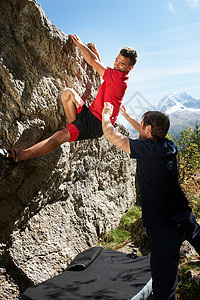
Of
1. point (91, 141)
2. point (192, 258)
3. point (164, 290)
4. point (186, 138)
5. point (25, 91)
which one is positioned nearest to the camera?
point (164, 290)

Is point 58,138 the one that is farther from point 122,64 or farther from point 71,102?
point 122,64

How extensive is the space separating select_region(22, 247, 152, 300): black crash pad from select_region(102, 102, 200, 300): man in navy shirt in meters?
0.96

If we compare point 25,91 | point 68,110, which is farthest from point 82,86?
point 25,91

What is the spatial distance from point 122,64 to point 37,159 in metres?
1.86

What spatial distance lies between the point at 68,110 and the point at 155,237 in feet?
7.01

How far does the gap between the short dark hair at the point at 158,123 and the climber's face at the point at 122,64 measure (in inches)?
49.1

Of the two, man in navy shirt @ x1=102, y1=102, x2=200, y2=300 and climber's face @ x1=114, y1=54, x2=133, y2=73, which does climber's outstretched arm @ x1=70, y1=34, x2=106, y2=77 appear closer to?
climber's face @ x1=114, y1=54, x2=133, y2=73

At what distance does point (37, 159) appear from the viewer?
359 centimetres

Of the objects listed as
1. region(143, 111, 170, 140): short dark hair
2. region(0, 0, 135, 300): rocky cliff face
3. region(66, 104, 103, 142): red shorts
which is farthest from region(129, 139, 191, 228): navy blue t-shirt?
region(0, 0, 135, 300): rocky cliff face

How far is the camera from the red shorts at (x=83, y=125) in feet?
11.1

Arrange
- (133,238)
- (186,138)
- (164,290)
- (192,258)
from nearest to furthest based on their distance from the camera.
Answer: (164,290), (192,258), (133,238), (186,138)

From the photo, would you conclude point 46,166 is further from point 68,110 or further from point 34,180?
point 68,110

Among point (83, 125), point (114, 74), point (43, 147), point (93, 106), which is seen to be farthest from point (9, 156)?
point (114, 74)

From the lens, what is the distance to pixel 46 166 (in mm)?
3725
